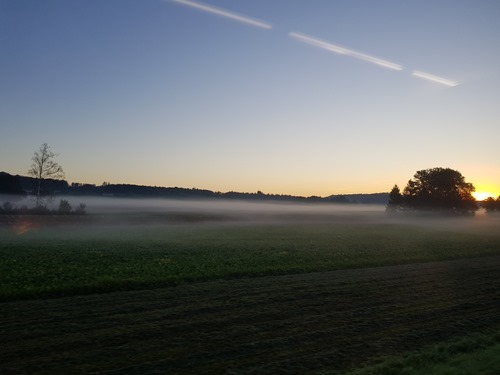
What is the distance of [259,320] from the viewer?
1292cm

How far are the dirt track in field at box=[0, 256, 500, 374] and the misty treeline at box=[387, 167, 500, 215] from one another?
89070 mm

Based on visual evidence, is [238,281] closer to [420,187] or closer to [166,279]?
[166,279]

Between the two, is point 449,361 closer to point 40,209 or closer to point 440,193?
point 40,209

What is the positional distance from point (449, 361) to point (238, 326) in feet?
19.0

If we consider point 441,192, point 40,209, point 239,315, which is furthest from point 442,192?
point 239,315

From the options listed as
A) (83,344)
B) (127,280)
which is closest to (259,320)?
(83,344)

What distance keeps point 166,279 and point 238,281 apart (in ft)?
11.5

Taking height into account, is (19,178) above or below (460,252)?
above

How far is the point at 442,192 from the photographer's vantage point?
102188 mm

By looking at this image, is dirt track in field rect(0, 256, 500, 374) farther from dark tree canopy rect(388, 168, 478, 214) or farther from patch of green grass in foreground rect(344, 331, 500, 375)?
dark tree canopy rect(388, 168, 478, 214)

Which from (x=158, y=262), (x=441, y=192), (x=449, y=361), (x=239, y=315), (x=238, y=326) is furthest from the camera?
(x=441, y=192)

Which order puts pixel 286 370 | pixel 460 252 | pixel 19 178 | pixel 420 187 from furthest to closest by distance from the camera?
pixel 420 187, pixel 19 178, pixel 460 252, pixel 286 370

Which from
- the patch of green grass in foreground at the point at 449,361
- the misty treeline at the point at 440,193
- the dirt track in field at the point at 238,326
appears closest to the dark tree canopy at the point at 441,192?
the misty treeline at the point at 440,193

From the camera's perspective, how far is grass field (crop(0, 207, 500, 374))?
959cm
